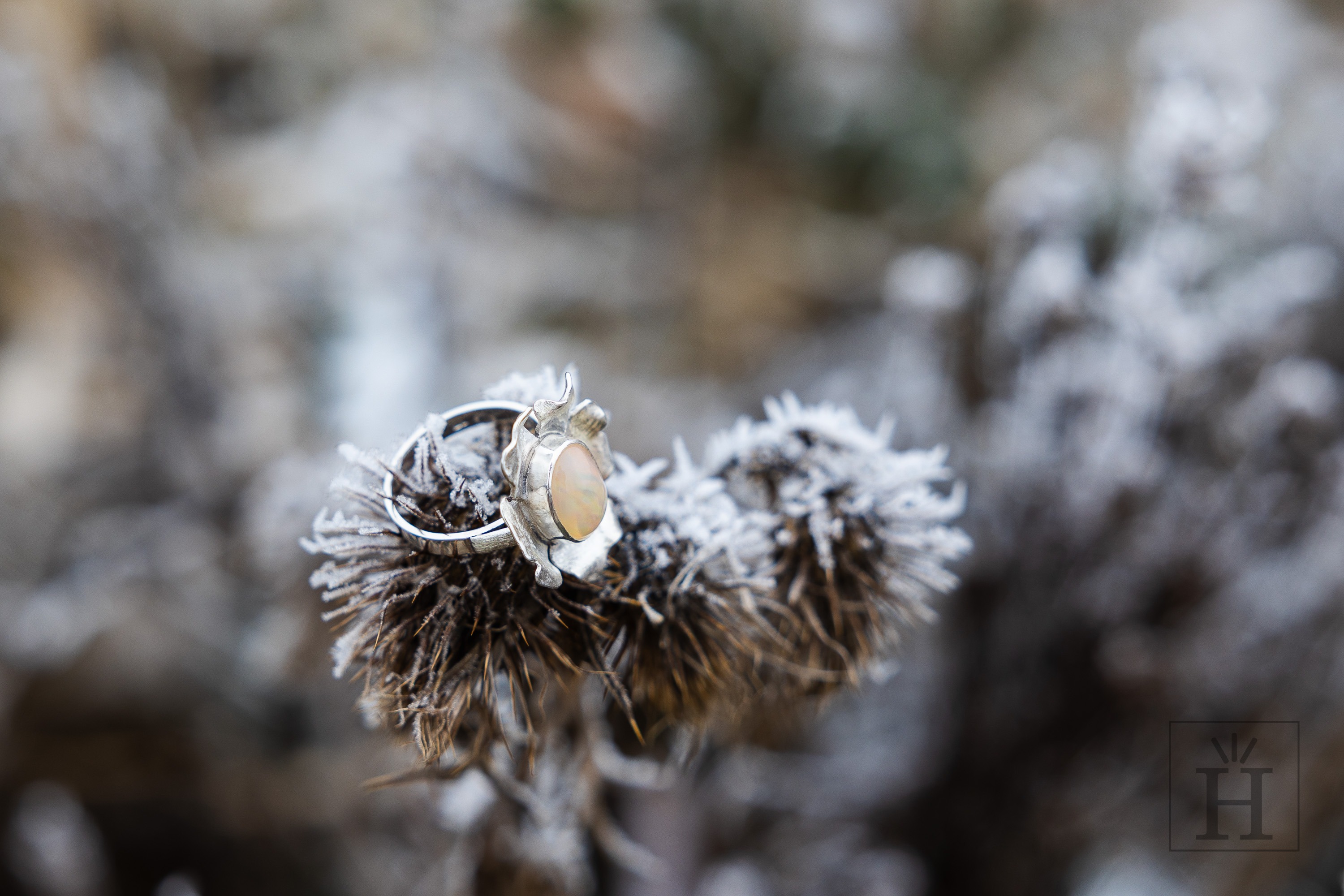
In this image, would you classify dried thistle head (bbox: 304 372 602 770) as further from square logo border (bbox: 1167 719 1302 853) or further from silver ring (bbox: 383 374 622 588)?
square logo border (bbox: 1167 719 1302 853)

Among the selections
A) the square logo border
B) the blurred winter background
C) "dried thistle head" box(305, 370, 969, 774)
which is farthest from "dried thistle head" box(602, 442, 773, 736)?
the square logo border

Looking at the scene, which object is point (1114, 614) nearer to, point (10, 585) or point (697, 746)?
point (697, 746)

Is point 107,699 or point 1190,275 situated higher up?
point 1190,275

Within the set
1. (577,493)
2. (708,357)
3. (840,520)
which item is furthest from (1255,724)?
(708,357)

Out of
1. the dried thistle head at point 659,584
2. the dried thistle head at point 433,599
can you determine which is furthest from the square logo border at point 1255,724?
the dried thistle head at point 433,599

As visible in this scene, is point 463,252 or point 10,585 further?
point 463,252

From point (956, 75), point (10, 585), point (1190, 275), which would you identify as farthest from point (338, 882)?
point (956, 75)
